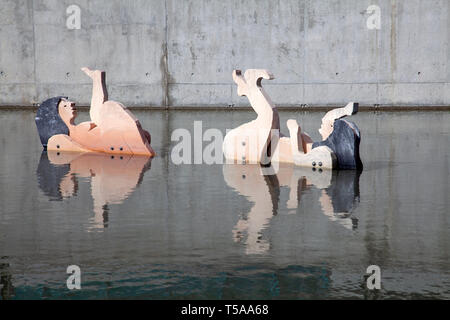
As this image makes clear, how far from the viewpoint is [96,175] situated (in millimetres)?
11039

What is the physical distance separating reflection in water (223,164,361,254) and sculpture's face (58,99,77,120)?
131 inches

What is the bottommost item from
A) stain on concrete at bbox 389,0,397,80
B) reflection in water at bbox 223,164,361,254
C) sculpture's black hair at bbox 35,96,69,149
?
reflection in water at bbox 223,164,361,254

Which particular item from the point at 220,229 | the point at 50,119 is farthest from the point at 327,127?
the point at 50,119

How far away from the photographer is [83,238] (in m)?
7.06

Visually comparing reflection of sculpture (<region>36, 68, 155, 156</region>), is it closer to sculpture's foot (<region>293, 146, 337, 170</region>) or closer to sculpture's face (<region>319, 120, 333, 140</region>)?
sculpture's foot (<region>293, 146, 337, 170</region>)

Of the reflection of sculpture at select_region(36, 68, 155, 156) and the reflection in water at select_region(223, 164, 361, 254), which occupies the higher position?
the reflection of sculpture at select_region(36, 68, 155, 156)

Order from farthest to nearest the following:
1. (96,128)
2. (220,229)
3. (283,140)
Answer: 1. (96,128)
2. (283,140)
3. (220,229)

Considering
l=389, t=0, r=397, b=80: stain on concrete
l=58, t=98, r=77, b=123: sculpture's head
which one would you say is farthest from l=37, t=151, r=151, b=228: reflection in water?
l=389, t=0, r=397, b=80: stain on concrete

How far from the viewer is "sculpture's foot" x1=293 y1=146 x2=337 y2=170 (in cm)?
1144

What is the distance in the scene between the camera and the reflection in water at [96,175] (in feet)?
30.0

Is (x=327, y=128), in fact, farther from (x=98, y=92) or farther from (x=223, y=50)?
(x=223, y=50)

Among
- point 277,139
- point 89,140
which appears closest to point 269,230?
point 277,139

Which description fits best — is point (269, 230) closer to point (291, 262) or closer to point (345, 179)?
point (291, 262)

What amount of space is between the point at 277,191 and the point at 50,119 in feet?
19.0
